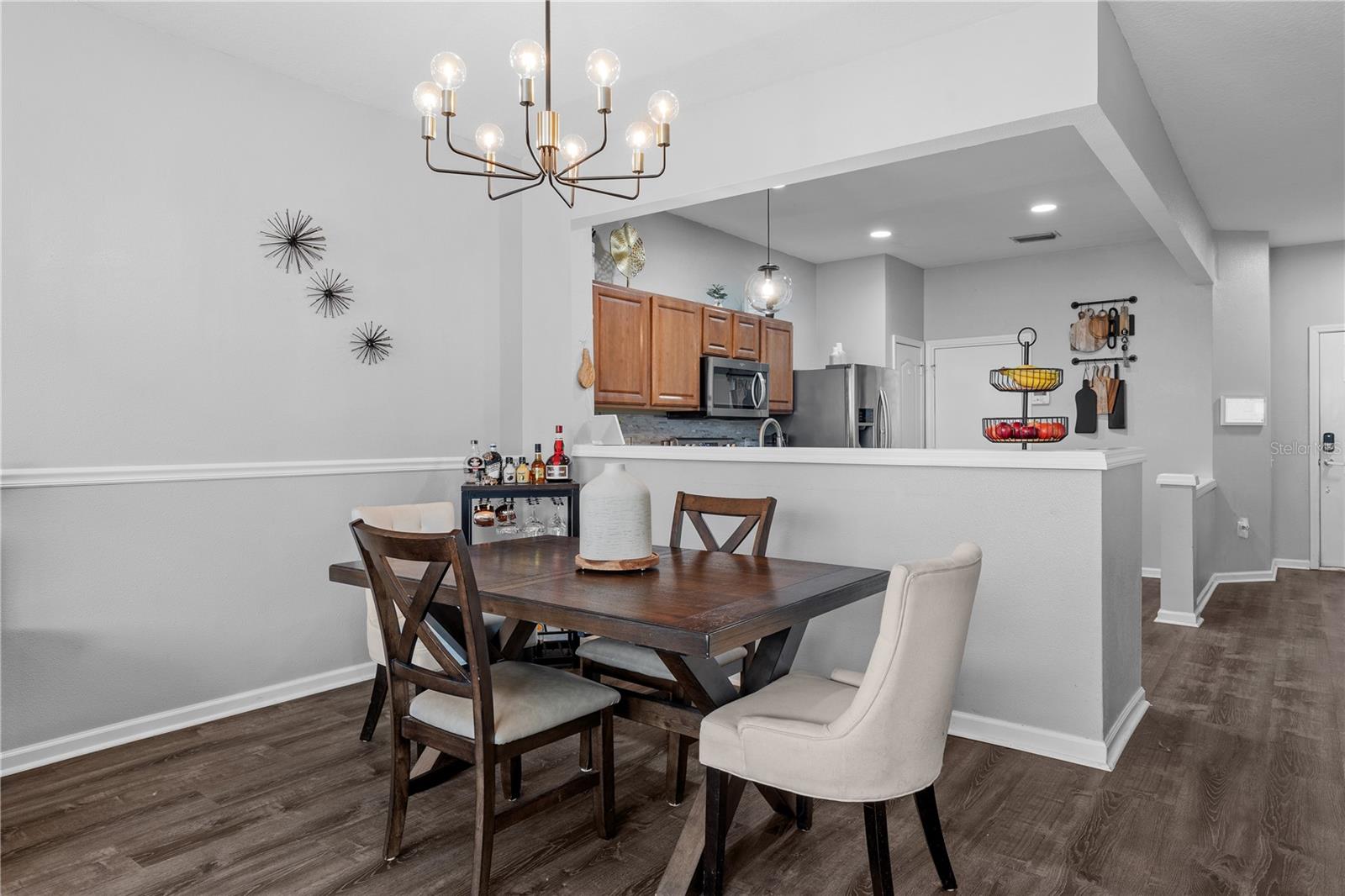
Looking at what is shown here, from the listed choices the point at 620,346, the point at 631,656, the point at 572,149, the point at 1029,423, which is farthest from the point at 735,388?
the point at 631,656

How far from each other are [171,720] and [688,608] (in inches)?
93.0

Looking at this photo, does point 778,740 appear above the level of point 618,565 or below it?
below

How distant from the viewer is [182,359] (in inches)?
123

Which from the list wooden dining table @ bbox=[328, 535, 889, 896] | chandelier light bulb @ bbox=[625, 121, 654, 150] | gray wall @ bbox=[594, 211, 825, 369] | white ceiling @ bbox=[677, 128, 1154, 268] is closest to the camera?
wooden dining table @ bbox=[328, 535, 889, 896]

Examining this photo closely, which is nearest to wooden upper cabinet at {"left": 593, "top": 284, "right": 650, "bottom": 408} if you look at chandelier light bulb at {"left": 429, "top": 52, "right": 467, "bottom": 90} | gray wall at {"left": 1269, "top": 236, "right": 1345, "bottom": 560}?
chandelier light bulb at {"left": 429, "top": 52, "right": 467, "bottom": 90}

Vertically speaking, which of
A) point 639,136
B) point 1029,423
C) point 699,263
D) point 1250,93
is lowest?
point 1029,423

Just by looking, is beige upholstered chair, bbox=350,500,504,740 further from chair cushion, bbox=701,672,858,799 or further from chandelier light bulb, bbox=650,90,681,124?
chandelier light bulb, bbox=650,90,681,124

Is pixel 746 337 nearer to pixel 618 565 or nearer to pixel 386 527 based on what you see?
pixel 386 527

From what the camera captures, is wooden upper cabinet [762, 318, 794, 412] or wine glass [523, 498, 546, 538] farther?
wooden upper cabinet [762, 318, 794, 412]

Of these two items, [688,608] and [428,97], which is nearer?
[688,608]

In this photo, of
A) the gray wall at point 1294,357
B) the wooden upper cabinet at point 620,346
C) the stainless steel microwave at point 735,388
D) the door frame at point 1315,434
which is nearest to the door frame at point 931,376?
the stainless steel microwave at point 735,388

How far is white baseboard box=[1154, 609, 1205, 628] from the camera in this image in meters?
4.75

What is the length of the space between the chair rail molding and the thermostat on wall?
5668 mm

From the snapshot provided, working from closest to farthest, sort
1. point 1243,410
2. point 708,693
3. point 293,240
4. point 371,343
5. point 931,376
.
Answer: point 708,693 → point 293,240 → point 371,343 → point 1243,410 → point 931,376
